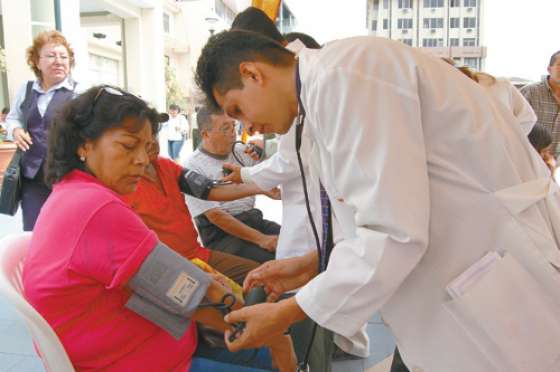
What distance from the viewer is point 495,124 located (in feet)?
2.62

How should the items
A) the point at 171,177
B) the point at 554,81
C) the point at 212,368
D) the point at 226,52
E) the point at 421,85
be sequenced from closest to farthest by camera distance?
the point at 421,85 < the point at 226,52 < the point at 212,368 < the point at 171,177 < the point at 554,81

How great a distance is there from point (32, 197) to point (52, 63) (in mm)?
744

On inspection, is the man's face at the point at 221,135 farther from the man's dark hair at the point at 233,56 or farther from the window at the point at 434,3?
the window at the point at 434,3

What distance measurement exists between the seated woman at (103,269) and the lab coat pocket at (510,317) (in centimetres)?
66

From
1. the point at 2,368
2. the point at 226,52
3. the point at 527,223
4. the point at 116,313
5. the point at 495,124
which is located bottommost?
the point at 2,368

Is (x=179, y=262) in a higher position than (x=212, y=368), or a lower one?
higher

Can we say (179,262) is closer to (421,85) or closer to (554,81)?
(421,85)

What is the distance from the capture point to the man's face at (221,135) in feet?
8.36

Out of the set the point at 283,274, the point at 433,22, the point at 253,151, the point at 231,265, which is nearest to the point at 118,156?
the point at 283,274

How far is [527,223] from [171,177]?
1.53 metres

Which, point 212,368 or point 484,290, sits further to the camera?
point 212,368

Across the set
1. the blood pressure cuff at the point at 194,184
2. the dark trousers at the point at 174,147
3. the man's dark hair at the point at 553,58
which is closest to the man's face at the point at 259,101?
the blood pressure cuff at the point at 194,184

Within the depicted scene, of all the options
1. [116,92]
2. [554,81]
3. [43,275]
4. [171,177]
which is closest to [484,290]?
[43,275]

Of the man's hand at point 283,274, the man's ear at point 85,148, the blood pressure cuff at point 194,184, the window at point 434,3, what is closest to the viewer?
the man's ear at point 85,148
